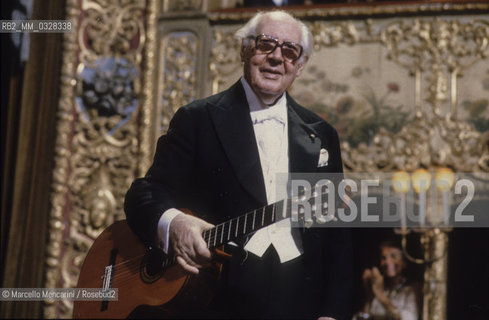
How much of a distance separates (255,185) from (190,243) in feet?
0.69

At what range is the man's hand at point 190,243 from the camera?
1.61m

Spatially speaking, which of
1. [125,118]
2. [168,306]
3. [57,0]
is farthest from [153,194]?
[57,0]

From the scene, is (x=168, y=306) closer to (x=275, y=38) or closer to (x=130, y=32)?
(x=275, y=38)

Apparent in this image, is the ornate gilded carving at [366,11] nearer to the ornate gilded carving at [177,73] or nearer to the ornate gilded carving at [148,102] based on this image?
the ornate gilded carving at [177,73]

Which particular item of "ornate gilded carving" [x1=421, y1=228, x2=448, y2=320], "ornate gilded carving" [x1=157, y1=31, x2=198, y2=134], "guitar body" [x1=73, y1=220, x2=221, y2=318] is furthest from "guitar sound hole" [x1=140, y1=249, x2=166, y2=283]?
"ornate gilded carving" [x1=157, y1=31, x2=198, y2=134]

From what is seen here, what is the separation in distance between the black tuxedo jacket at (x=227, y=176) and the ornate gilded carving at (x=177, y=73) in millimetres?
2278

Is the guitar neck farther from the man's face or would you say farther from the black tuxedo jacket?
the man's face

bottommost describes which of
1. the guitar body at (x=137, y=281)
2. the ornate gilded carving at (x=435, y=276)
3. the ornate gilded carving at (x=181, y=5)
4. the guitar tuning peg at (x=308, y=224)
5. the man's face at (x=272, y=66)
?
the ornate gilded carving at (x=435, y=276)

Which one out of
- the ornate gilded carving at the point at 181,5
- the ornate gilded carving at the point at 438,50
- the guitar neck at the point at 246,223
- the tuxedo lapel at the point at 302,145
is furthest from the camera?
the ornate gilded carving at the point at 181,5

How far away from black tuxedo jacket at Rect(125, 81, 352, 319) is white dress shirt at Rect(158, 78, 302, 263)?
2 centimetres

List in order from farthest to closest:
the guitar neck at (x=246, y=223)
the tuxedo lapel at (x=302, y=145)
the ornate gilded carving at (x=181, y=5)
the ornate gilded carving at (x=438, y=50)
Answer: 1. the ornate gilded carving at (x=181, y=5)
2. the ornate gilded carving at (x=438, y=50)
3. the tuxedo lapel at (x=302, y=145)
4. the guitar neck at (x=246, y=223)

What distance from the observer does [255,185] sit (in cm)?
169

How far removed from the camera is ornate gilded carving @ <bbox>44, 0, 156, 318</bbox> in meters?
4.04

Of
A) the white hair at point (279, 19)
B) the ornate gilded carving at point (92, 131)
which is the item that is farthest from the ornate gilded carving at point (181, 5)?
the white hair at point (279, 19)
